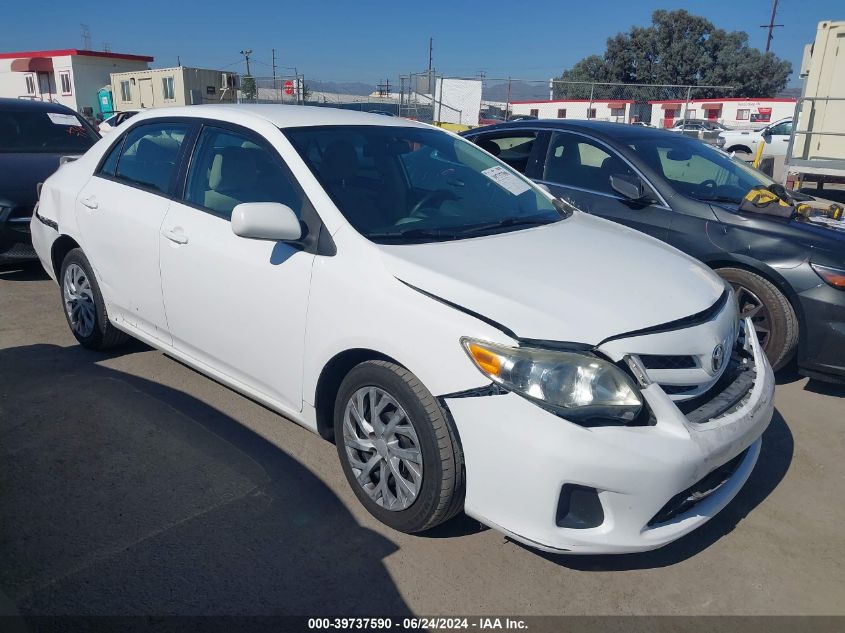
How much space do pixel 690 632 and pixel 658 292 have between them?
1.28 m

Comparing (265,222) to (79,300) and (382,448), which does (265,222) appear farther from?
(79,300)

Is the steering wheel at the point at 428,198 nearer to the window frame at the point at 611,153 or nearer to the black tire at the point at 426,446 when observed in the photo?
the black tire at the point at 426,446

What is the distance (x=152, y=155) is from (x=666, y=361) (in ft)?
10.3

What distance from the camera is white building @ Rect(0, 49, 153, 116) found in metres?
32.6

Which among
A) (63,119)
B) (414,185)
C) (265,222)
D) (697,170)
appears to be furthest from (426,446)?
(63,119)

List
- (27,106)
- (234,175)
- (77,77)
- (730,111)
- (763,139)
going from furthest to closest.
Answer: (730,111)
(77,77)
(763,139)
(27,106)
(234,175)

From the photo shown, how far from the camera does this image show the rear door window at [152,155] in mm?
3785

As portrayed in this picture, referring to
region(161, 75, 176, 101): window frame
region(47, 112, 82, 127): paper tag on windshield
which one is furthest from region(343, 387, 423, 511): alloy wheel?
region(161, 75, 176, 101): window frame

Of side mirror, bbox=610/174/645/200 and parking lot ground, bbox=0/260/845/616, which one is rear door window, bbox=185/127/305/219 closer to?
parking lot ground, bbox=0/260/845/616

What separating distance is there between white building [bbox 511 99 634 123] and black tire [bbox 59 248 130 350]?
25009 millimetres

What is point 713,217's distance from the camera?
455 cm

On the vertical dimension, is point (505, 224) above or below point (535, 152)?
below

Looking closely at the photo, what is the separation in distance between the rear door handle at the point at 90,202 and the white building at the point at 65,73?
31.7m

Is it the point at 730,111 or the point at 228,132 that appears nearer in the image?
the point at 228,132
